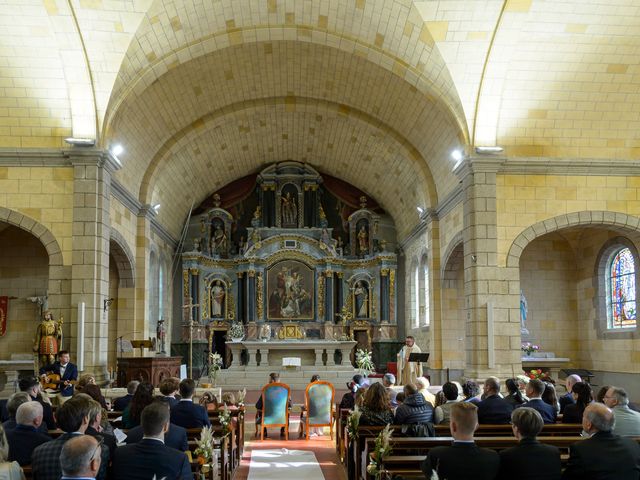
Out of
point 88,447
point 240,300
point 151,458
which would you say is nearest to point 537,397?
point 151,458

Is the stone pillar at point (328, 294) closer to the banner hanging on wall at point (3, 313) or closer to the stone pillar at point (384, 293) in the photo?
the stone pillar at point (384, 293)

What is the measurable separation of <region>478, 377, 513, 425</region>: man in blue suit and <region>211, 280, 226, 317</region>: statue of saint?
20.1 meters

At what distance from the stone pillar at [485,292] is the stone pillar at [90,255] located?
7772 mm

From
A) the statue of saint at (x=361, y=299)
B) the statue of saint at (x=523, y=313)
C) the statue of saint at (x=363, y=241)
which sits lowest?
the statue of saint at (x=523, y=313)

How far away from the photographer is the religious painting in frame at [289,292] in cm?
2708

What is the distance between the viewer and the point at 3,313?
17891mm

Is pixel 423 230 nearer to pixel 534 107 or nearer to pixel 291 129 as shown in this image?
pixel 291 129

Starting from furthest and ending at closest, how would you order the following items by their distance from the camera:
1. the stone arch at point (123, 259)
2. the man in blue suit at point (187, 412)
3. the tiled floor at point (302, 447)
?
1. the stone arch at point (123, 259)
2. the tiled floor at point (302, 447)
3. the man in blue suit at point (187, 412)

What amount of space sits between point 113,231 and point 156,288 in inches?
266

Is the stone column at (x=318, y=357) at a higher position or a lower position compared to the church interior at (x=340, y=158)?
lower

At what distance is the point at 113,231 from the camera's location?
17.3 metres

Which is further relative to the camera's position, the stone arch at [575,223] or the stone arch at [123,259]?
the stone arch at [123,259]

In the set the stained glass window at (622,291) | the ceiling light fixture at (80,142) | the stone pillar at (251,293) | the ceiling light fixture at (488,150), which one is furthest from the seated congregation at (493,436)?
the stone pillar at (251,293)

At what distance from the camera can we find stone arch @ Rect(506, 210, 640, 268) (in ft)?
51.6
